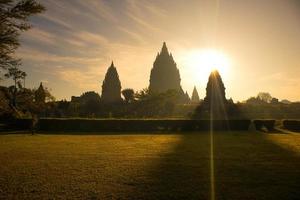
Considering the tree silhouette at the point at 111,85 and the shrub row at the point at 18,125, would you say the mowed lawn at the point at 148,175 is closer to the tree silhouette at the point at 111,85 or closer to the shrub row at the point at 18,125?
the shrub row at the point at 18,125

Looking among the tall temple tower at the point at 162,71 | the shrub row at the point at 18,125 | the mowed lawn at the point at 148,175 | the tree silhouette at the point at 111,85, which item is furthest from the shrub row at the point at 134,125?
the tall temple tower at the point at 162,71

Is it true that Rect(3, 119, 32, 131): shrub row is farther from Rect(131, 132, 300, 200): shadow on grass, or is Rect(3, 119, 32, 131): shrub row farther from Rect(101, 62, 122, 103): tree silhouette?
Rect(101, 62, 122, 103): tree silhouette

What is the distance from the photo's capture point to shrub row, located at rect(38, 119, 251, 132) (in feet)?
116

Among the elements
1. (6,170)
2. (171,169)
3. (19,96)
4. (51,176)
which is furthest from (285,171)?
(19,96)

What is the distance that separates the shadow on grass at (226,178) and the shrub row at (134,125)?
20.6 meters

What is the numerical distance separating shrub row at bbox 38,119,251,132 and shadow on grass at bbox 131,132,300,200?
2060cm

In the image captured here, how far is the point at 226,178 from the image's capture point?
9.89m

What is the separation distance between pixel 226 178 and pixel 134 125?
26733mm

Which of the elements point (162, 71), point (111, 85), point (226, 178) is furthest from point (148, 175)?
point (162, 71)

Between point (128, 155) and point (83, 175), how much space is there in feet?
15.7

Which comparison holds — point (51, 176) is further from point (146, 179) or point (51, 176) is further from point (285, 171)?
point (285, 171)

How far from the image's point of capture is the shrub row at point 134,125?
116ft

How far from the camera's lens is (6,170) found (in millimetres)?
11500

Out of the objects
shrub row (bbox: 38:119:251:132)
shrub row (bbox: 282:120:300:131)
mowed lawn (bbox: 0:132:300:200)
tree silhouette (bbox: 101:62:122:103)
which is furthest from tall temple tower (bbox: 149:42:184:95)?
mowed lawn (bbox: 0:132:300:200)
